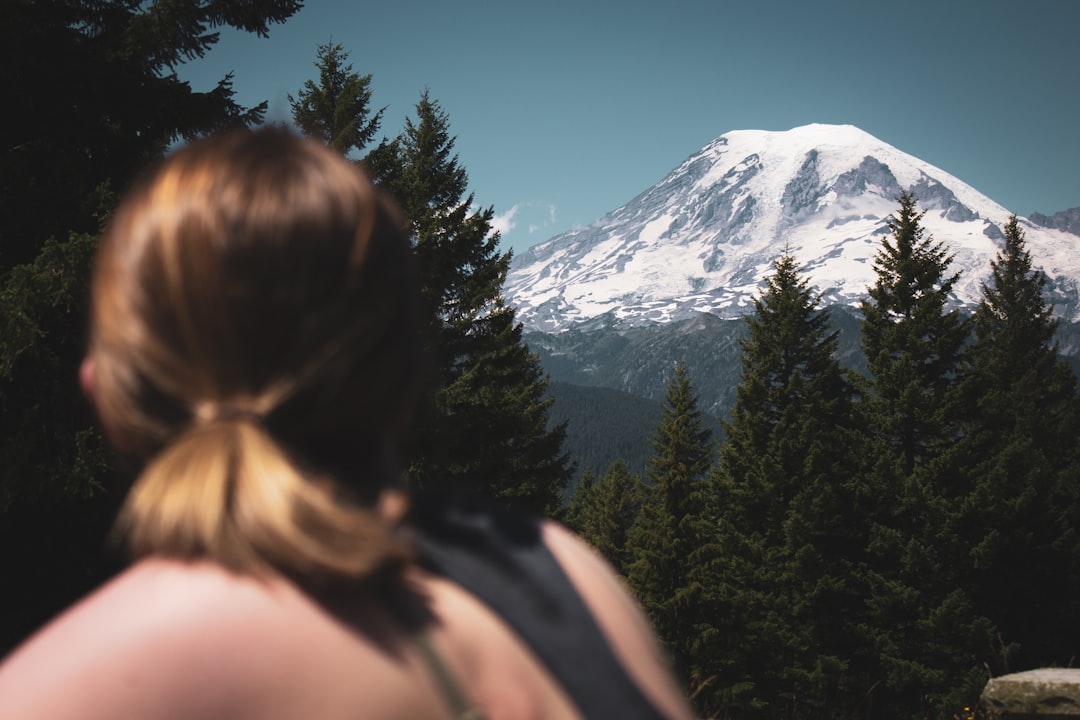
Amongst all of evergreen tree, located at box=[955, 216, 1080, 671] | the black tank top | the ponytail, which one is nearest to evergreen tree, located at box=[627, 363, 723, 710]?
evergreen tree, located at box=[955, 216, 1080, 671]

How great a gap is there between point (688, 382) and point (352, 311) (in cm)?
2722

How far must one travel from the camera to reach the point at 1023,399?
3144 cm

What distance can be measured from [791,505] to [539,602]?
2443 cm

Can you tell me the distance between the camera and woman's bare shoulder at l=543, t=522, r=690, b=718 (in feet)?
3.29

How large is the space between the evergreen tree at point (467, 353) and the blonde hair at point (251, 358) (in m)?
13.9

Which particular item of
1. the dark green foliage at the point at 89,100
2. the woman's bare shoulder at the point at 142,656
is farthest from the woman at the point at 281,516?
the dark green foliage at the point at 89,100

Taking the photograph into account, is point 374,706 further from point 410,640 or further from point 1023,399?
point 1023,399

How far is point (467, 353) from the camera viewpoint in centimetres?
1958

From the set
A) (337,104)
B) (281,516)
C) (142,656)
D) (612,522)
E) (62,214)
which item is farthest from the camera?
(612,522)

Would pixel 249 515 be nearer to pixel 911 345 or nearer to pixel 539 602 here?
pixel 539 602

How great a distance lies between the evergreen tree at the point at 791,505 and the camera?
23281mm

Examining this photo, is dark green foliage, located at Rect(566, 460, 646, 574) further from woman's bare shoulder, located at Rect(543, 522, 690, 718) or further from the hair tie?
the hair tie

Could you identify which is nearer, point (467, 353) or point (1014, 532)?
point (467, 353)

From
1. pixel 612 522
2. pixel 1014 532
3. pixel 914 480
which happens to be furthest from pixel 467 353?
pixel 612 522
